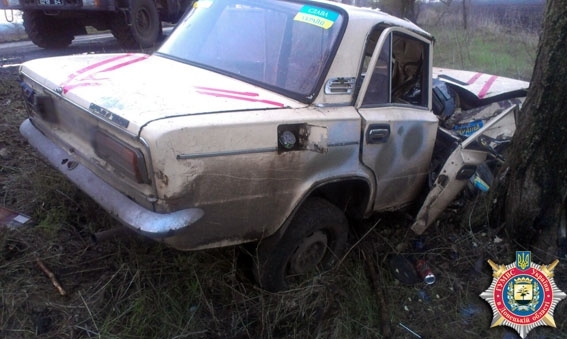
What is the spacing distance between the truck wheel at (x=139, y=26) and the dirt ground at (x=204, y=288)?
18.2 ft

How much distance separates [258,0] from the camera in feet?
10.1

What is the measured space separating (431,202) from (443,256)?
404 mm

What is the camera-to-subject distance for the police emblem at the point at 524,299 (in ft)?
9.14

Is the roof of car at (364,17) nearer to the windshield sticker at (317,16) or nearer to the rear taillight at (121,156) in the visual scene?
the windshield sticker at (317,16)

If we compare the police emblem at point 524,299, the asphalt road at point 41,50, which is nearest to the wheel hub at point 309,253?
the police emblem at point 524,299

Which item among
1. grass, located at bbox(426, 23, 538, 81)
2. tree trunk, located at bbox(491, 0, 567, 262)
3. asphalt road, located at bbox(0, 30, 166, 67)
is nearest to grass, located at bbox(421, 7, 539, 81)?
grass, located at bbox(426, 23, 538, 81)

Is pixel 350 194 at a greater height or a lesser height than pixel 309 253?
greater

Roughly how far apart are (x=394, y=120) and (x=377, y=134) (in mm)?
186

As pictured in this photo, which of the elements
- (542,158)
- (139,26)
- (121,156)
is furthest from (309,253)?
(139,26)

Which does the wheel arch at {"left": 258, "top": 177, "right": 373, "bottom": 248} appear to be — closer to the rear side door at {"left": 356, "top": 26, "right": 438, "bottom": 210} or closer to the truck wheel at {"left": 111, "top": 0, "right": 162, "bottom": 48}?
the rear side door at {"left": 356, "top": 26, "right": 438, "bottom": 210}

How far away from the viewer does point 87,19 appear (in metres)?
8.59

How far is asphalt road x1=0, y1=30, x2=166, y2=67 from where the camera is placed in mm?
7483

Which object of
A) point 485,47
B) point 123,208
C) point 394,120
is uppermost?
point 394,120

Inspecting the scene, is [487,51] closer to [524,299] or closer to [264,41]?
[524,299]
